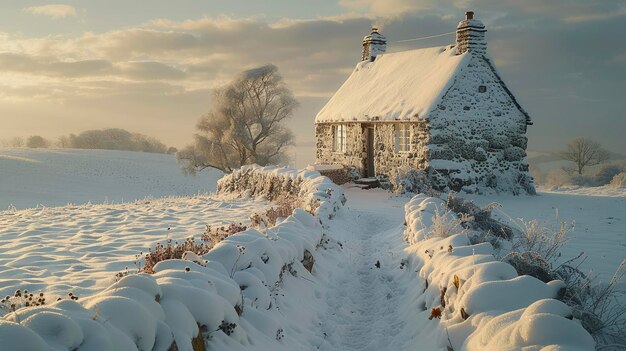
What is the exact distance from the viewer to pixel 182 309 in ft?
12.6

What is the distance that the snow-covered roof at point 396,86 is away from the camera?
19.8 m

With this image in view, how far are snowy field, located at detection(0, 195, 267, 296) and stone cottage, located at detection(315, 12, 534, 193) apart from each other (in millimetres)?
7130

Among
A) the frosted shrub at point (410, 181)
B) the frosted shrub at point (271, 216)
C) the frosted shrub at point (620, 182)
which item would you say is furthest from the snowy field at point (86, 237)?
the frosted shrub at point (620, 182)

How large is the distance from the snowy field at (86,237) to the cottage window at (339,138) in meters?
7.96

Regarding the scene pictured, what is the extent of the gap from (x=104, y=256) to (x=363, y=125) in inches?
622

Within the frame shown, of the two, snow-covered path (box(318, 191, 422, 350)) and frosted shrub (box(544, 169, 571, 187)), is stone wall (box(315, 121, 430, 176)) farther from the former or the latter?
frosted shrub (box(544, 169, 571, 187))

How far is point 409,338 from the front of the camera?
5684 millimetres

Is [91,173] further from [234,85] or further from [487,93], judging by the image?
[487,93]

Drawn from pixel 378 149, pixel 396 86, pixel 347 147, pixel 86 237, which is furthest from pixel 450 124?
pixel 86 237

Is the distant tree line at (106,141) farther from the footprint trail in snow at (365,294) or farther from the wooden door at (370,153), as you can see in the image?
the footprint trail in snow at (365,294)

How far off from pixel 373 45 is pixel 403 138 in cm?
821

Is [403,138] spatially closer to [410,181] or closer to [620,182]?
[410,181]

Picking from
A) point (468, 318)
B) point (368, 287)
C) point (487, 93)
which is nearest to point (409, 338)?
point (468, 318)

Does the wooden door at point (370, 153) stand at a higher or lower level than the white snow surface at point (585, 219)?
higher
